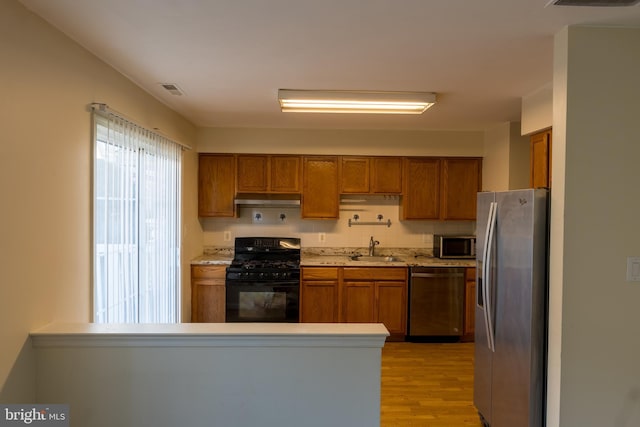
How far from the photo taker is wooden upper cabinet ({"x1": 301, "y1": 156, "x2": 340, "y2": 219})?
454 cm

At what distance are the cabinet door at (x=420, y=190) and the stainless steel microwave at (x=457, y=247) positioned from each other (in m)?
0.32

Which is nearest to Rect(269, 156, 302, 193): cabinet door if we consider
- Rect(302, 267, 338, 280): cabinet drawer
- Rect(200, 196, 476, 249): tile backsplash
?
Rect(200, 196, 476, 249): tile backsplash

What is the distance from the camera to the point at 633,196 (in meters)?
1.91

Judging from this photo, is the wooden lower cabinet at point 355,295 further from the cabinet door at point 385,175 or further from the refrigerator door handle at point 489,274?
the refrigerator door handle at point 489,274

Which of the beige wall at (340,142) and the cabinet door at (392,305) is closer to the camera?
the cabinet door at (392,305)

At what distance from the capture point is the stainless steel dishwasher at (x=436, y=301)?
418 cm

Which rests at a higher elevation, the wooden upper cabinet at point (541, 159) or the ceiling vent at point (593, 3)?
the ceiling vent at point (593, 3)

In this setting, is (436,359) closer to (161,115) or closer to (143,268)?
(143,268)

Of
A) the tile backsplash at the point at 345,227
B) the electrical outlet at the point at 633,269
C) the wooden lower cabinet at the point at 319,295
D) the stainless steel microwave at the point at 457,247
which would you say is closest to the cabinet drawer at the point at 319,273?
the wooden lower cabinet at the point at 319,295

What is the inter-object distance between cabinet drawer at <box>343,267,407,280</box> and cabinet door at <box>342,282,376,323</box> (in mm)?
78

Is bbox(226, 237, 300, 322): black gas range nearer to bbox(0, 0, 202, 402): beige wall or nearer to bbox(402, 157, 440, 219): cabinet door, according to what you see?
bbox(402, 157, 440, 219): cabinet door

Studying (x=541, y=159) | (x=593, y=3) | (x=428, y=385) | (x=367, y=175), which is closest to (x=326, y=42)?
(x=593, y=3)

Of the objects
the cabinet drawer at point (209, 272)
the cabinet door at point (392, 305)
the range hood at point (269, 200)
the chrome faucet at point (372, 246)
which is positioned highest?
the range hood at point (269, 200)

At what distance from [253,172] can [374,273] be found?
1.85m
